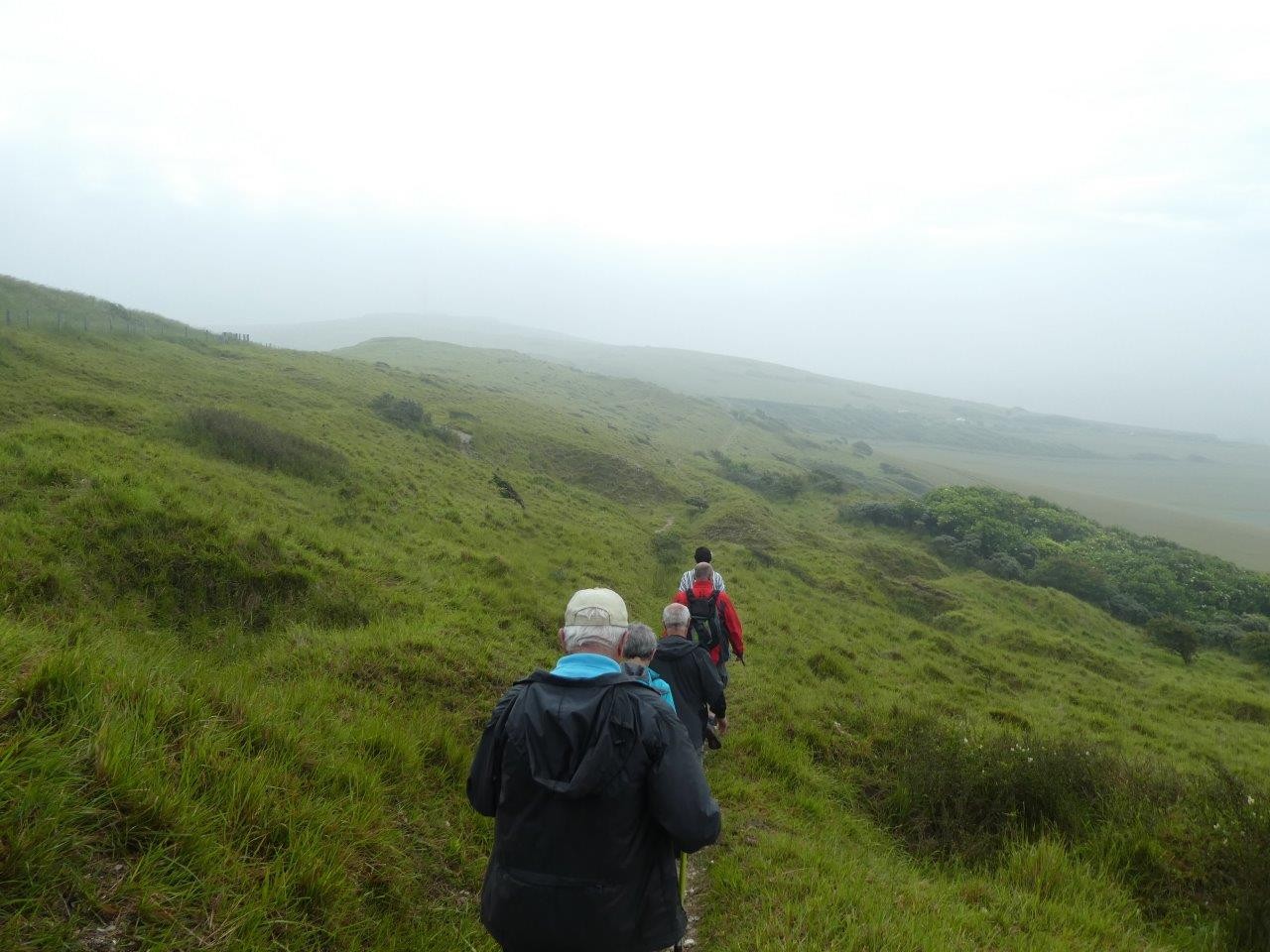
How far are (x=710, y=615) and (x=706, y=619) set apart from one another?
76mm

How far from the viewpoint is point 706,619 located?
297 inches

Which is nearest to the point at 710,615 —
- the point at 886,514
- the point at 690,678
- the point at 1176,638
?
the point at 690,678

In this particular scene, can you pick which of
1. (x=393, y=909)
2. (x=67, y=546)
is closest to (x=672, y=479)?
(x=67, y=546)

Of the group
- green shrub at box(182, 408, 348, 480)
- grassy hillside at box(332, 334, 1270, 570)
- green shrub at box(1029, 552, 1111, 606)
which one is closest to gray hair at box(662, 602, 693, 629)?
green shrub at box(182, 408, 348, 480)

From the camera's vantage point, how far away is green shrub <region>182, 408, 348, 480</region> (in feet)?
50.8

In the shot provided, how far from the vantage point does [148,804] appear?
3078 mm

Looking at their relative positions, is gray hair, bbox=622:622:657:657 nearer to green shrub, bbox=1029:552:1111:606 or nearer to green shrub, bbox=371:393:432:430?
green shrub, bbox=371:393:432:430

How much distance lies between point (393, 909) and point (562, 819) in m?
2.11

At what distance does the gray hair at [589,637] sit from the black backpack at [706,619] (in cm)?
450

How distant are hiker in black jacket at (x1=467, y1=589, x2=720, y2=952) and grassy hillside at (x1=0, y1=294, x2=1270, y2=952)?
1495mm

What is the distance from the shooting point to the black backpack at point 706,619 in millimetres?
7551

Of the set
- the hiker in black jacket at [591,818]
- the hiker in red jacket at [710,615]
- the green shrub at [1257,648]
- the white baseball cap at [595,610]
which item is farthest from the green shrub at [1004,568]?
the hiker in black jacket at [591,818]

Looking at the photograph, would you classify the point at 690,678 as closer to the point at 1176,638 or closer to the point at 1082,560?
the point at 1176,638

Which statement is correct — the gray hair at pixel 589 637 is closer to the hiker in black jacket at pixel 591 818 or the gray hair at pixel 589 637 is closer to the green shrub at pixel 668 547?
the hiker in black jacket at pixel 591 818
